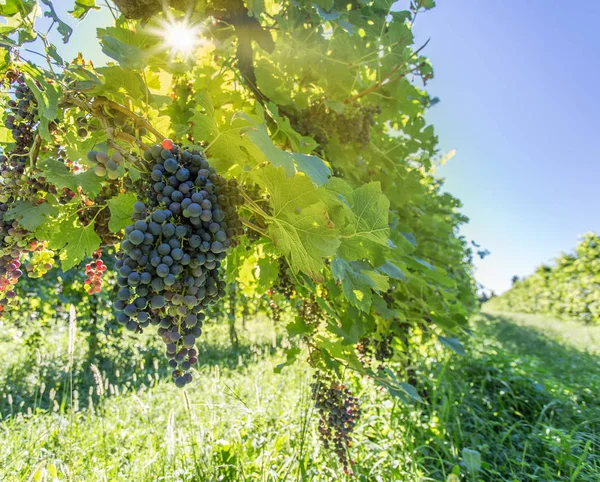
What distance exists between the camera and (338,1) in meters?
2.05

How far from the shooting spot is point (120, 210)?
1.16 meters

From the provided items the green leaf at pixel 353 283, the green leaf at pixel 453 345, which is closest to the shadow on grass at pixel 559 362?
the green leaf at pixel 453 345

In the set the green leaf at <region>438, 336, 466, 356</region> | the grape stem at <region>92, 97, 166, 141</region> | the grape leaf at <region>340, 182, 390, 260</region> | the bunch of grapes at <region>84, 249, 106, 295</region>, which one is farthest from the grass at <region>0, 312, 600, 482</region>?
the grape stem at <region>92, 97, 166, 141</region>

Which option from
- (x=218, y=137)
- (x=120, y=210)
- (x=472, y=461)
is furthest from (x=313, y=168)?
(x=472, y=461)

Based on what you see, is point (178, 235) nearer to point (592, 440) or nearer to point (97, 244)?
point (97, 244)

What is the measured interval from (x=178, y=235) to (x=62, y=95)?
607mm

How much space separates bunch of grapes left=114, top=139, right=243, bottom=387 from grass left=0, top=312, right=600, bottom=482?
135 cm

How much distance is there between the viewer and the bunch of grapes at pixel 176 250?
0.87 m

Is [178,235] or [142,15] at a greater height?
[142,15]

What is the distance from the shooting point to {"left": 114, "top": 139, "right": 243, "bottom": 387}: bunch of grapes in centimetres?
87

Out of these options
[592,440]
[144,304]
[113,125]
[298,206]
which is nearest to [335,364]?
[298,206]

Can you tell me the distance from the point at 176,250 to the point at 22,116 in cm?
83

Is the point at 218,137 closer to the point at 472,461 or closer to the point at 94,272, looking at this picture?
the point at 94,272

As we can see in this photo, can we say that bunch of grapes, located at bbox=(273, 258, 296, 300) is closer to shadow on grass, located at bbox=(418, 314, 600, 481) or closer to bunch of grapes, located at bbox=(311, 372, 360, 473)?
bunch of grapes, located at bbox=(311, 372, 360, 473)
